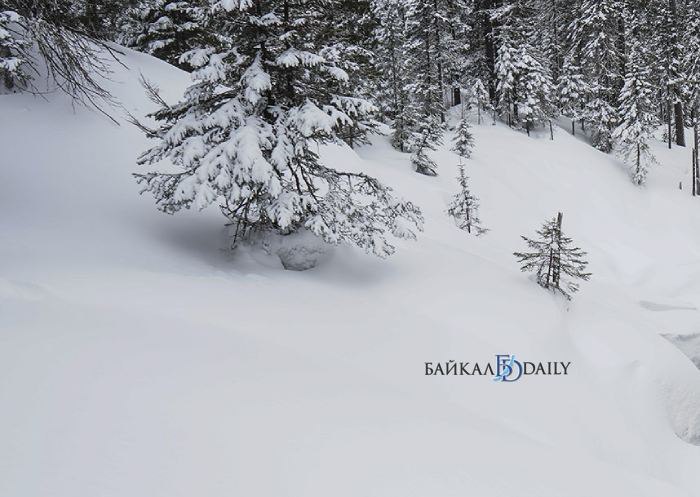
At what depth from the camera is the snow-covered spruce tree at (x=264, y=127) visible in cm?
682

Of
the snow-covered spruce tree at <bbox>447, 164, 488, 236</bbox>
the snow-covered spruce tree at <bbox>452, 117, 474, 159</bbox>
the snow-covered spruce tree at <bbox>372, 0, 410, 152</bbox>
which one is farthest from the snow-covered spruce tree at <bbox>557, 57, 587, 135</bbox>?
the snow-covered spruce tree at <bbox>447, 164, 488, 236</bbox>

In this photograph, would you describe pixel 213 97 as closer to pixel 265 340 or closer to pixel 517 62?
pixel 265 340

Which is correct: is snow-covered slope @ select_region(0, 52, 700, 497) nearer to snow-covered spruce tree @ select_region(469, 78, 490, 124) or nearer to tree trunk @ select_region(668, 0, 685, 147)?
snow-covered spruce tree @ select_region(469, 78, 490, 124)

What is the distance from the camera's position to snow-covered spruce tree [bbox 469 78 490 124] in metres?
29.9

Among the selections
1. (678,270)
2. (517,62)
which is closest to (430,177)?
(678,270)

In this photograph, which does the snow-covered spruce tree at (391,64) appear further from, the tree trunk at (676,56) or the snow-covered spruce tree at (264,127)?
the tree trunk at (676,56)

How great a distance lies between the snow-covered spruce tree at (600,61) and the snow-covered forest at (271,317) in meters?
17.7

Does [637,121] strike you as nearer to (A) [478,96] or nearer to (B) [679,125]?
(A) [478,96]

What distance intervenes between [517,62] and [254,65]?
26.1 meters

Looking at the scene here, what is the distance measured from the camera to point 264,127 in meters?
7.26

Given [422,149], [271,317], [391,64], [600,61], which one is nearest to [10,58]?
[271,317]

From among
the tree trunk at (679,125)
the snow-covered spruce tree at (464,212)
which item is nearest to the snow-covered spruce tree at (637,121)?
the tree trunk at (679,125)

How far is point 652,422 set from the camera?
6.45 meters

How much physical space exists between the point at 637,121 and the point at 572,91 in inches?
226
